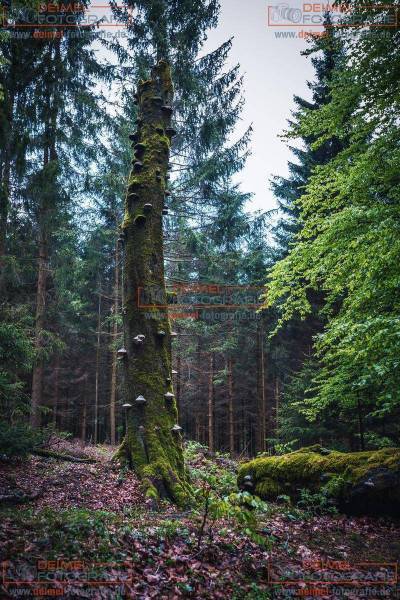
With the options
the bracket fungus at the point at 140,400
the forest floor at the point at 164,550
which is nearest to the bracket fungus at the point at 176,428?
the bracket fungus at the point at 140,400

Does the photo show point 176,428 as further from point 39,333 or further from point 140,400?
point 39,333

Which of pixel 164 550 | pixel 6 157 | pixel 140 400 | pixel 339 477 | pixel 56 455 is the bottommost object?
pixel 56 455

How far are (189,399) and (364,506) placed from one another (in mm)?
21484

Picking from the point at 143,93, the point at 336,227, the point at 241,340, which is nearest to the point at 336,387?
the point at 336,227

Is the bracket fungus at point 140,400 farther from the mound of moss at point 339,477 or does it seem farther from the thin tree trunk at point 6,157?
the thin tree trunk at point 6,157

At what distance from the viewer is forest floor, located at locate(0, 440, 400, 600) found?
3195 mm

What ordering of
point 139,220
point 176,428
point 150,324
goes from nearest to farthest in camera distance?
1. point 176,428
2. point 150,324
3. point 139,220

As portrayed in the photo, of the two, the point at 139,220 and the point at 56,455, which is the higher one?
the point at 139,220

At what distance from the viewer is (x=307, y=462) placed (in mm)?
8555

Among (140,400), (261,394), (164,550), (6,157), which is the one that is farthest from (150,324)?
(261,394)

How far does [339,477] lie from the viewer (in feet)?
25.1

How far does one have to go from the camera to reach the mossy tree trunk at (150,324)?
7309 mm

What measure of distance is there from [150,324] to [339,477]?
542 cm

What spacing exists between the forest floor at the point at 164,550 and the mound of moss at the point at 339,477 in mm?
397
